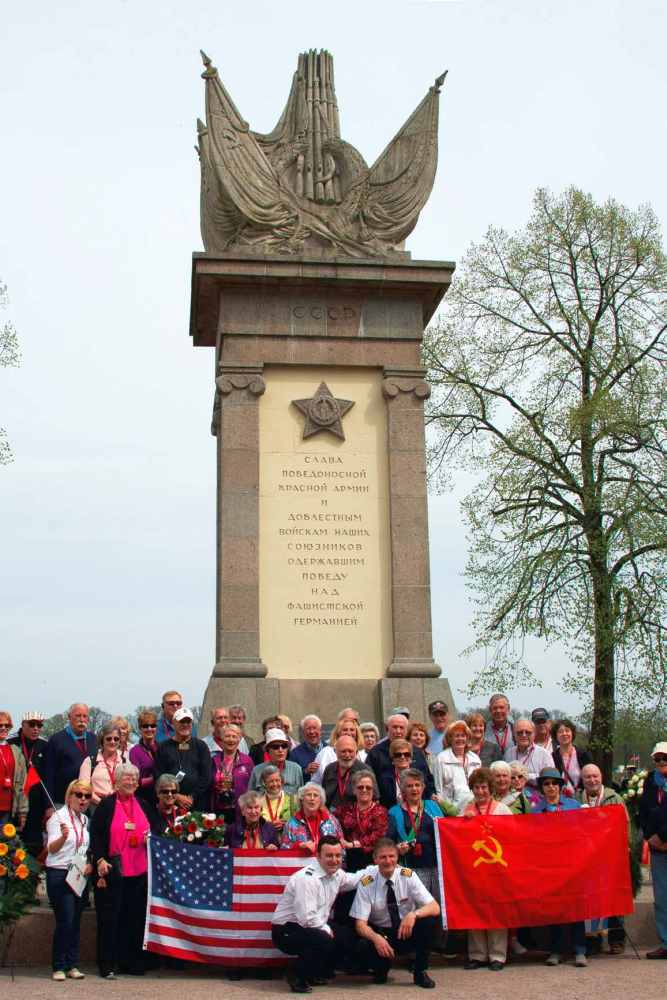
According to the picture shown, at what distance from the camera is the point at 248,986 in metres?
8.97

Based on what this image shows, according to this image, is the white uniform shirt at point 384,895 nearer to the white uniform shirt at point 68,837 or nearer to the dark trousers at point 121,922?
the dark trousers at point 121,922

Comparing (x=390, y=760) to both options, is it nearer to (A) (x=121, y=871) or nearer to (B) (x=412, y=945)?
(B) (x=412, y=945)

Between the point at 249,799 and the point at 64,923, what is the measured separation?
5.19 ft

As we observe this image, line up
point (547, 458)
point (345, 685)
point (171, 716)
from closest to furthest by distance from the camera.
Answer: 1. point (171, 716)
2. point (345, 685)
3. point (547, 458)

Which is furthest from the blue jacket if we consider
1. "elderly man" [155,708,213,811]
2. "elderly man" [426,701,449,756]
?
"elderly man" [426,701,449,756]

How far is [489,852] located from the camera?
9930 mm

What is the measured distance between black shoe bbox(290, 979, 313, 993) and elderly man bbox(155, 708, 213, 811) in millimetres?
1850

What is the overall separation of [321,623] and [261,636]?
2.31 ft

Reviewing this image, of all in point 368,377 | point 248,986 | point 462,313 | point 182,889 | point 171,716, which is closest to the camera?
point 248,986

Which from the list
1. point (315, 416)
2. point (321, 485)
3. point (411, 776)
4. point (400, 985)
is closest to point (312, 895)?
point (400, 985)

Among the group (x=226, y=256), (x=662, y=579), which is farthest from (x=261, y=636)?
(x=662, y=579)

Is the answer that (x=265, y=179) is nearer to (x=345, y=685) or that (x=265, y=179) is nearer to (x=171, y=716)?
(x=345, y=685)

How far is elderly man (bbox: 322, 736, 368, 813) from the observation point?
9.97 metres

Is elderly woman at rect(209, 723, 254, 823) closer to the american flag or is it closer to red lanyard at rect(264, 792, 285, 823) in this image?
red lanyard at rect(264, 792, 285, 823)
